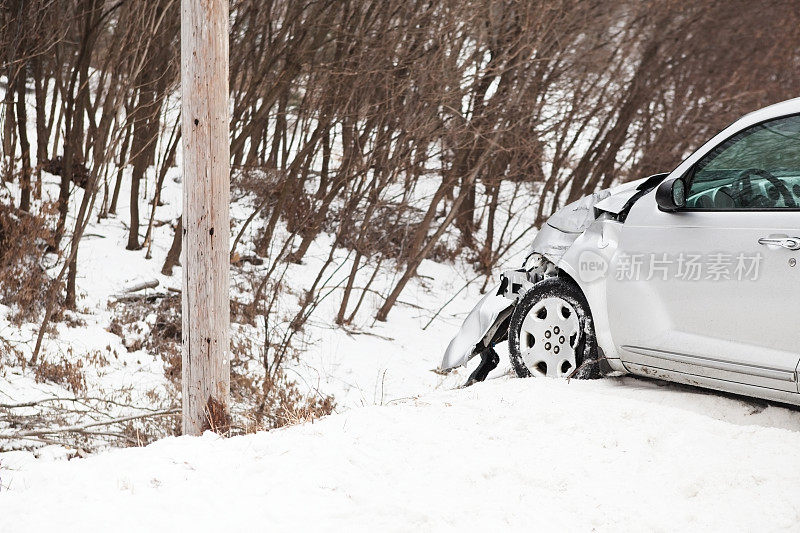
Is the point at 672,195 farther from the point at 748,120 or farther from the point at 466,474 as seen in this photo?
the point at 466,474

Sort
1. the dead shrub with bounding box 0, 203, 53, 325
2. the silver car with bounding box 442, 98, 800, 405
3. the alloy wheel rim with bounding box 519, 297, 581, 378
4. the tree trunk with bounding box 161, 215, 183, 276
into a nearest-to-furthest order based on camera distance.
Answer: the silver car with bounding box 442, 98, 800, 405 < the alloy wheel rim with bounding box 519, 297, 581, 378 < the dead shrub with bounding box 0, 203, 53, 325 < the tree trunk with bounding box 161, 215, 183, 276

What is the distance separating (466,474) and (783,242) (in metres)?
2.16

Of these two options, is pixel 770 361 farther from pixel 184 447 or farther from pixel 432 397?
pixel 184 447

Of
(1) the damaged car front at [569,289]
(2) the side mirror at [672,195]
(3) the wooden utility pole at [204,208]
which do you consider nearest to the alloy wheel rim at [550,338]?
(1) the damaged car front at [569,289]

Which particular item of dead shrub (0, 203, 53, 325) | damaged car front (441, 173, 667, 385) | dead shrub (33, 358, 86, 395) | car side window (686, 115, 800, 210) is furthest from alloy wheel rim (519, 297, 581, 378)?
dead shrub (0, 203, 53, 325)

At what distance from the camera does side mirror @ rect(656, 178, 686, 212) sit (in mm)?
5004

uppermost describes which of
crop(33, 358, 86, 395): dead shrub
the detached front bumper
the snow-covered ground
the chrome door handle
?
the chrome door handle

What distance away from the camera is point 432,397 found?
5746 millimetres

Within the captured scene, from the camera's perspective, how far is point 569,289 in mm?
5742

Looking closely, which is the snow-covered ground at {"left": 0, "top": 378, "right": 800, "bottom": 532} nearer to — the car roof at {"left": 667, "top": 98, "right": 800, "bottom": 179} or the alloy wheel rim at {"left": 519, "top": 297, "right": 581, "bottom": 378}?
the alloy wheel rim at {"left": 519, "top": 297, "right": 581, "bottom": 378}

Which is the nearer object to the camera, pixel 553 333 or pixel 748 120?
pixel 748 120

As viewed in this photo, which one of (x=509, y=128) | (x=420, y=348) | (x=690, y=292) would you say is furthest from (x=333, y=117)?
(x=690, y=292)

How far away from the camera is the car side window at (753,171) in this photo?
15.2ft

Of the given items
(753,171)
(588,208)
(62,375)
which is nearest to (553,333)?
(588,208)
